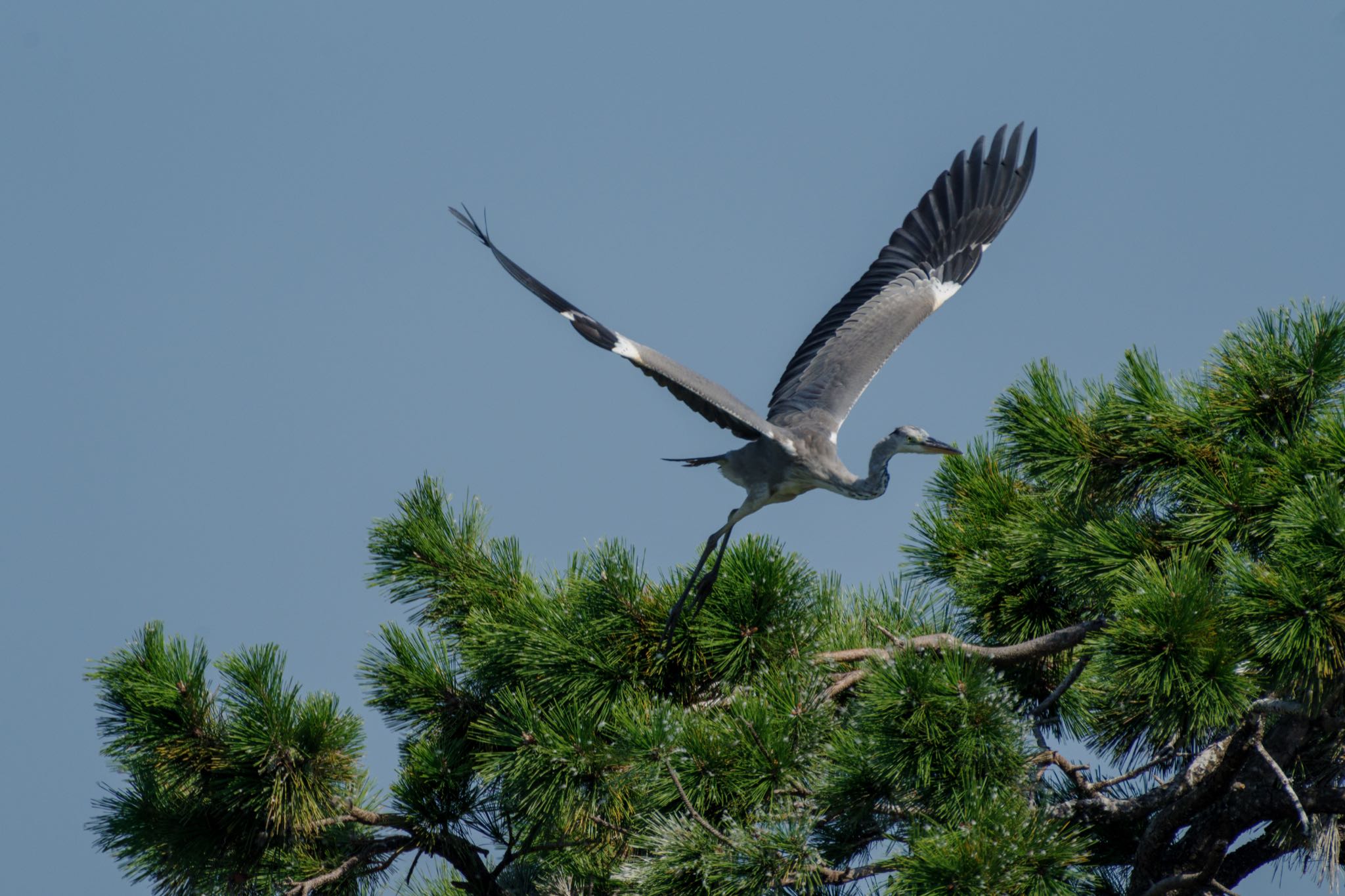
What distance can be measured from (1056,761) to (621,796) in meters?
1.23

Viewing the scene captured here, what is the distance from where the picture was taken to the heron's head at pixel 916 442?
5.01m

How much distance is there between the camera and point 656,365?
4500 mm

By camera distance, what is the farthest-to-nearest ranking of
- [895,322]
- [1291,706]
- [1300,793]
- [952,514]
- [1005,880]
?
[895,322] < [952,514] < [1300,793] < [1291,706] < [1005,880]

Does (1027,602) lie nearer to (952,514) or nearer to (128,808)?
(952,514)

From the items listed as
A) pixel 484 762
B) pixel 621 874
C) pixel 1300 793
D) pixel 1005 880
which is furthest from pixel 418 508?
pixel 1300 793

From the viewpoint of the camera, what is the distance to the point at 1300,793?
3.51m


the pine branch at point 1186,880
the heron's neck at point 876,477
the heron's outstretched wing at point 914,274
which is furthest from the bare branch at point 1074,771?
the heron's outstretched wing at point 914,274

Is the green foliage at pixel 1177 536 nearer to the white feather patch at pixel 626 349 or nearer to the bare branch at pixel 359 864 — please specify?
the white feather patch at pixel 626 349

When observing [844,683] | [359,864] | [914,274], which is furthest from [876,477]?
[359,864]

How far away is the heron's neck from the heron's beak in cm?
17

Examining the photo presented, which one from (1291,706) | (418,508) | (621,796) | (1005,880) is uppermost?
(418,508)

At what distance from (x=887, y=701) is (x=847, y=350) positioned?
3.10 meters

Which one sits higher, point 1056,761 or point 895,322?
point 895,322

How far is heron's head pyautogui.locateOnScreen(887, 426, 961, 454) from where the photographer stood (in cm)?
501
